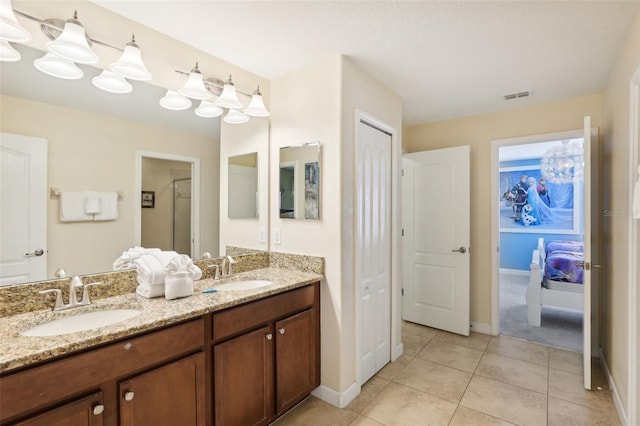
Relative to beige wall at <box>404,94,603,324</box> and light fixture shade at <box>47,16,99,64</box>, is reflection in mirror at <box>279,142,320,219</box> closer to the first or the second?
light fixture shade at <box>47,16,99,64</box>

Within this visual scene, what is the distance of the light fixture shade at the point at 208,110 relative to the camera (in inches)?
84.1

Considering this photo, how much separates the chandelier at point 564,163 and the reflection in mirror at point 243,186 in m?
4.65

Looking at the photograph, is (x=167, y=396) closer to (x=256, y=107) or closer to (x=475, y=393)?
(x=256, y=107)

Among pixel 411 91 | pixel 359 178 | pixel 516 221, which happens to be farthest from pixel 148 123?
pixel 516 221

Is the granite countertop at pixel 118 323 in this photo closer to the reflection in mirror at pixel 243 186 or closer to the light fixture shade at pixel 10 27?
the reflection in mirror at pixel 243 186

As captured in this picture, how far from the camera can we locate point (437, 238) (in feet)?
11.4

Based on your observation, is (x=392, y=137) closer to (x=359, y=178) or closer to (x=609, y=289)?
(x=359, y=178)

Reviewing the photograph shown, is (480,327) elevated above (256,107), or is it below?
below

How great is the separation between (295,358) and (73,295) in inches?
50.2

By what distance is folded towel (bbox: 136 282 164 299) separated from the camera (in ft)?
5.29

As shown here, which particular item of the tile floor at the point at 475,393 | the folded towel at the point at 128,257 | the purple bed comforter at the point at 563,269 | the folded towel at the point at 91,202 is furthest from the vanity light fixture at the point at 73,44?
the purple bed comforter at the point at 563,269

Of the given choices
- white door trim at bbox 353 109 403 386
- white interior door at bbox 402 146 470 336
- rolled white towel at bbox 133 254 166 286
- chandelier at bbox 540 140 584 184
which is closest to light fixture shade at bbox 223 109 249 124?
rolled white towel at bbox 133 254 166 286

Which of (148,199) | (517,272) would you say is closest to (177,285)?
(148,199)

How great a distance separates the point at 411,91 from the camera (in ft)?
9.12
